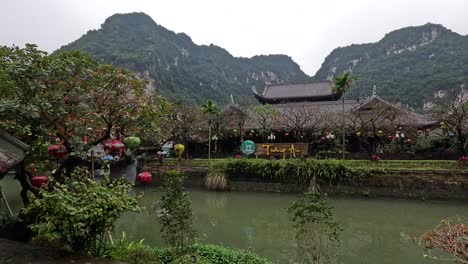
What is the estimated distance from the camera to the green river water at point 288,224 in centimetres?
648

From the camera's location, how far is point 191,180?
56.5 feet

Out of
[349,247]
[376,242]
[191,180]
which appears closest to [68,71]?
[349,247]

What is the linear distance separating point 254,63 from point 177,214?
329 feet

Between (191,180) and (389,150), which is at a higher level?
(389,150)

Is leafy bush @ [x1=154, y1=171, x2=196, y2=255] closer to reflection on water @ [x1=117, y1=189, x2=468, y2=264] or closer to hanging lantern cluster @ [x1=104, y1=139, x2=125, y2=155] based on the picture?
hanging lantern cluster @ [x1=104, y1=139, x2=125, y2=155]

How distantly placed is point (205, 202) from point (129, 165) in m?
7.34

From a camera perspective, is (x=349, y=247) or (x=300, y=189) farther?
(x=300, y=189)

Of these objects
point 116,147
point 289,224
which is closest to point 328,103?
point 289,224

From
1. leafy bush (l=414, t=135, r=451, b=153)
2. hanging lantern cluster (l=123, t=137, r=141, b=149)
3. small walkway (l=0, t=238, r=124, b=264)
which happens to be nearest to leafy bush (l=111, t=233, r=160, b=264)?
small walkway (l=0, t=238, r=124, b=264)

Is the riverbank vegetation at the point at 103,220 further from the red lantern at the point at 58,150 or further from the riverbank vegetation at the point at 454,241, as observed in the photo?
the riverbank vegetation at the point at 454,241

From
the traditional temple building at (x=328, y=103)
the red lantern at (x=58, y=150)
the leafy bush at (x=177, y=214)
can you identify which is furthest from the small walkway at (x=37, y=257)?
the traditional temple building at (x=328, y=103)

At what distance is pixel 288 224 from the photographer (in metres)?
8.90

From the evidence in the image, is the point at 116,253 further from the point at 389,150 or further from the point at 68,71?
the point at 389,150

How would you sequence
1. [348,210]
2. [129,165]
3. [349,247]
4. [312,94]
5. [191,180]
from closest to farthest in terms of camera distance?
[129,165] → [349,247] → [348,210] → [191,180] → [312,94]
